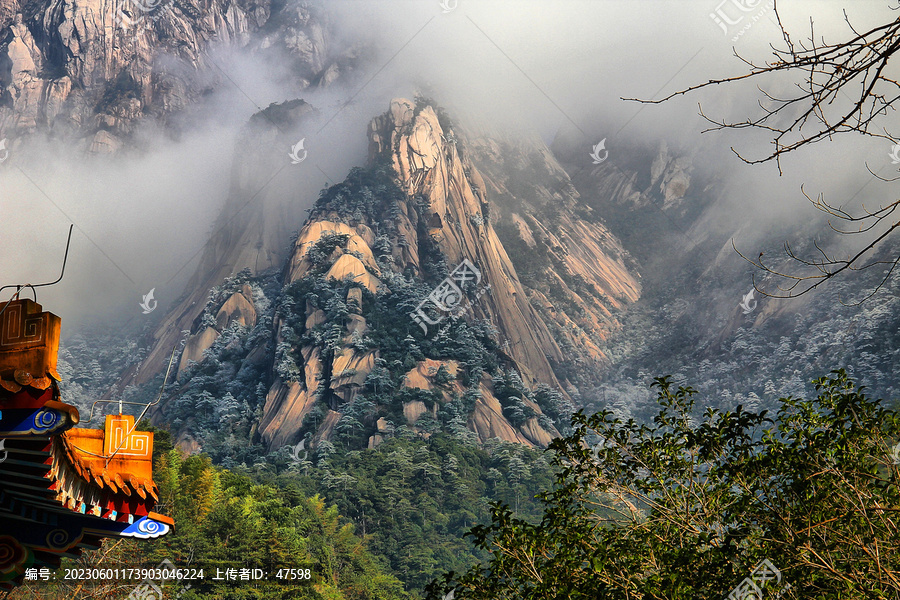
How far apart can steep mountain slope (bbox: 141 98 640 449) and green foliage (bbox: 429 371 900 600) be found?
37197mm

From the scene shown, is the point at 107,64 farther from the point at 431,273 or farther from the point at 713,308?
the point at 713,308

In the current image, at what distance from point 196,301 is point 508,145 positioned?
→ 110 ft

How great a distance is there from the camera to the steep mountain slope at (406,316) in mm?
46969

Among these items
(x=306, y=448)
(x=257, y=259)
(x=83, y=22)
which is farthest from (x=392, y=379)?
(x=83, y=22)

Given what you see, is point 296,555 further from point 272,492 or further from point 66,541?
point 66,541

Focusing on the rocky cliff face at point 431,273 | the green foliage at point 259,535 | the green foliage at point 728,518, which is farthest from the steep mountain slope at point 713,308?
the green foliage at point 728,518

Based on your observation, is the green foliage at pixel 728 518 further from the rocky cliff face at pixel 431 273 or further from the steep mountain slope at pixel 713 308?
the steep mountain slope at pixel 713 308

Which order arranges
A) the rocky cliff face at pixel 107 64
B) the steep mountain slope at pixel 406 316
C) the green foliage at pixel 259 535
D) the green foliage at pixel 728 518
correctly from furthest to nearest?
the rocky cliff face at pixel 107 64
the steep mountain slope at pixel 406 316
the green foliage at pixel 259 535
the green foliage at pixel 728 518

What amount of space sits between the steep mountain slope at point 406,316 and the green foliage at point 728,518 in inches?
1464

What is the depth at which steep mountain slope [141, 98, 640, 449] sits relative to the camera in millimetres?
46969

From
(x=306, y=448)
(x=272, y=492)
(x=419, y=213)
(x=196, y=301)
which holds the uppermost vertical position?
(x=196, y=301)

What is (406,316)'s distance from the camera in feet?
172

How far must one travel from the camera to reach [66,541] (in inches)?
210

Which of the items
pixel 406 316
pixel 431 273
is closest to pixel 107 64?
pixel 431 273
